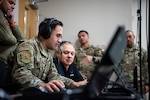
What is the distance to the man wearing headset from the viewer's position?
1289 millimetres

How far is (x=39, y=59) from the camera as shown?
1504 mm

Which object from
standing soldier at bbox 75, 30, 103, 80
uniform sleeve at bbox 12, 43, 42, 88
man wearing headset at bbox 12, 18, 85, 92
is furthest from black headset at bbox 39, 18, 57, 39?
standing soldier at bbox 75, 30, 103, 80

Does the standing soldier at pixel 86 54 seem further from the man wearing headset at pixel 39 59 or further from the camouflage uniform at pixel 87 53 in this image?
the man wearing headset at pixel 39 59

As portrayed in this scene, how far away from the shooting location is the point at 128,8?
4.00m

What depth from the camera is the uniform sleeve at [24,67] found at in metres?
1.27

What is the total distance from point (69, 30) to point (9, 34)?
236 cm

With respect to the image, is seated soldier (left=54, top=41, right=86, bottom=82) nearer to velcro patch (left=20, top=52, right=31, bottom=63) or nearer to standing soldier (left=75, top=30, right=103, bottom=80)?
velcro patch (left=20, top=52, right=31, bottom=63)

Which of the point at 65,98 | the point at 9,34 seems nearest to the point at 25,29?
the point at 9,34

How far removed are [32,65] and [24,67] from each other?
6 cm

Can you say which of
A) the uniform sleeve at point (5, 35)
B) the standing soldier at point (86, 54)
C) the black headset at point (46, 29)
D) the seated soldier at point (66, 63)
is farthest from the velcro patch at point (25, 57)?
the standing soldier at point (86, 54)

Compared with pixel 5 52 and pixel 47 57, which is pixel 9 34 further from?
pixel 47 57

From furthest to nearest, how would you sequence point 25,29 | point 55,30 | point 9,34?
point 25,29, point 9,34, point 55,30

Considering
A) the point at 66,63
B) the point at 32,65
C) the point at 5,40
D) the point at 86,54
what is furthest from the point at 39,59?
the point at 86,54

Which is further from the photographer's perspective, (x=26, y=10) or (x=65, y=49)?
(x=26, y=10)
